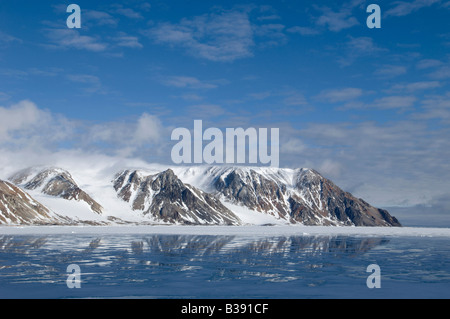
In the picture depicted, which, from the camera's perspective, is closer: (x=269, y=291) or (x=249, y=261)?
(x=269, y=291)

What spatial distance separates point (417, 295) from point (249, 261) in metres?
21.3

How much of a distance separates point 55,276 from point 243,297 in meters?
16.4

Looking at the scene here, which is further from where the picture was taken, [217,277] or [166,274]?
[166,274]

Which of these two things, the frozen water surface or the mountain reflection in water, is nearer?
the frozen water surface

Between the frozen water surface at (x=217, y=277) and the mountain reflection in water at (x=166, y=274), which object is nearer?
the frozen water surface at (x=217, y=277)
